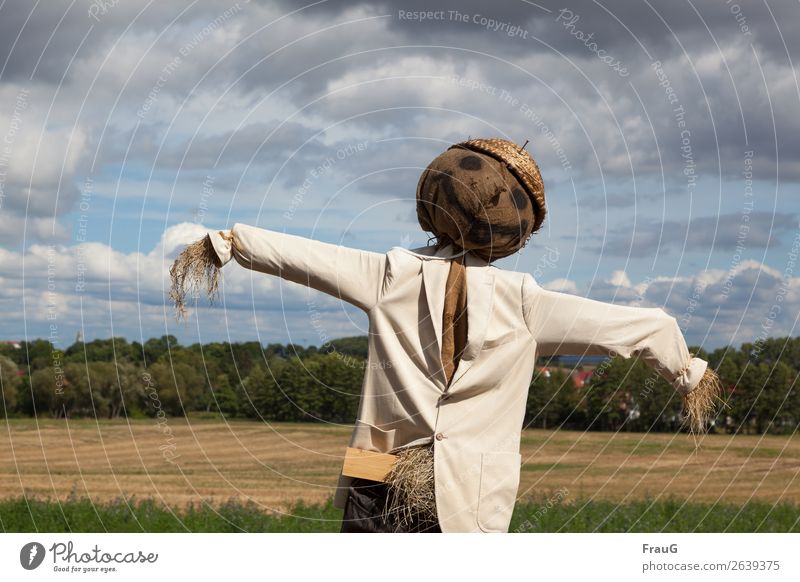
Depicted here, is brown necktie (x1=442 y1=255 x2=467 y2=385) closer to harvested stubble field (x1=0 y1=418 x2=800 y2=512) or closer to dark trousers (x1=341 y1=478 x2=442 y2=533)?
dark trousers (x1=341 y1=478 x2=442 y2=533)

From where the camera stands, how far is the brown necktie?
5098 millimetres

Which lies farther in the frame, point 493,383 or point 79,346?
point 79,346

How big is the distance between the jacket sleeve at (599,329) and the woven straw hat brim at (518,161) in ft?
1.46

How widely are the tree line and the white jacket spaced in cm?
70

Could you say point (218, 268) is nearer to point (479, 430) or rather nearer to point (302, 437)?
point (479, 430)

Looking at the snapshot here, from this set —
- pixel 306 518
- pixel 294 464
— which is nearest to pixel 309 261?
pixel 306 518

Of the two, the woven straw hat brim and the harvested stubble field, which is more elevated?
the woven straw hat brim

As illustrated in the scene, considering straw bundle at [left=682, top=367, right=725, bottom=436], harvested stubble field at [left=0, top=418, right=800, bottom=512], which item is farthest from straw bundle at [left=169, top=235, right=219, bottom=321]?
harvested stubble field at [left=0, top=418, right=800, bottom=512]

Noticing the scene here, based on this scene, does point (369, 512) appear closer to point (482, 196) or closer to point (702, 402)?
point (482, 196)

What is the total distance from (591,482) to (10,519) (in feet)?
26.4

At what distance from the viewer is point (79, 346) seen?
38.5 ft

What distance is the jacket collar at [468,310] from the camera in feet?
16.6
